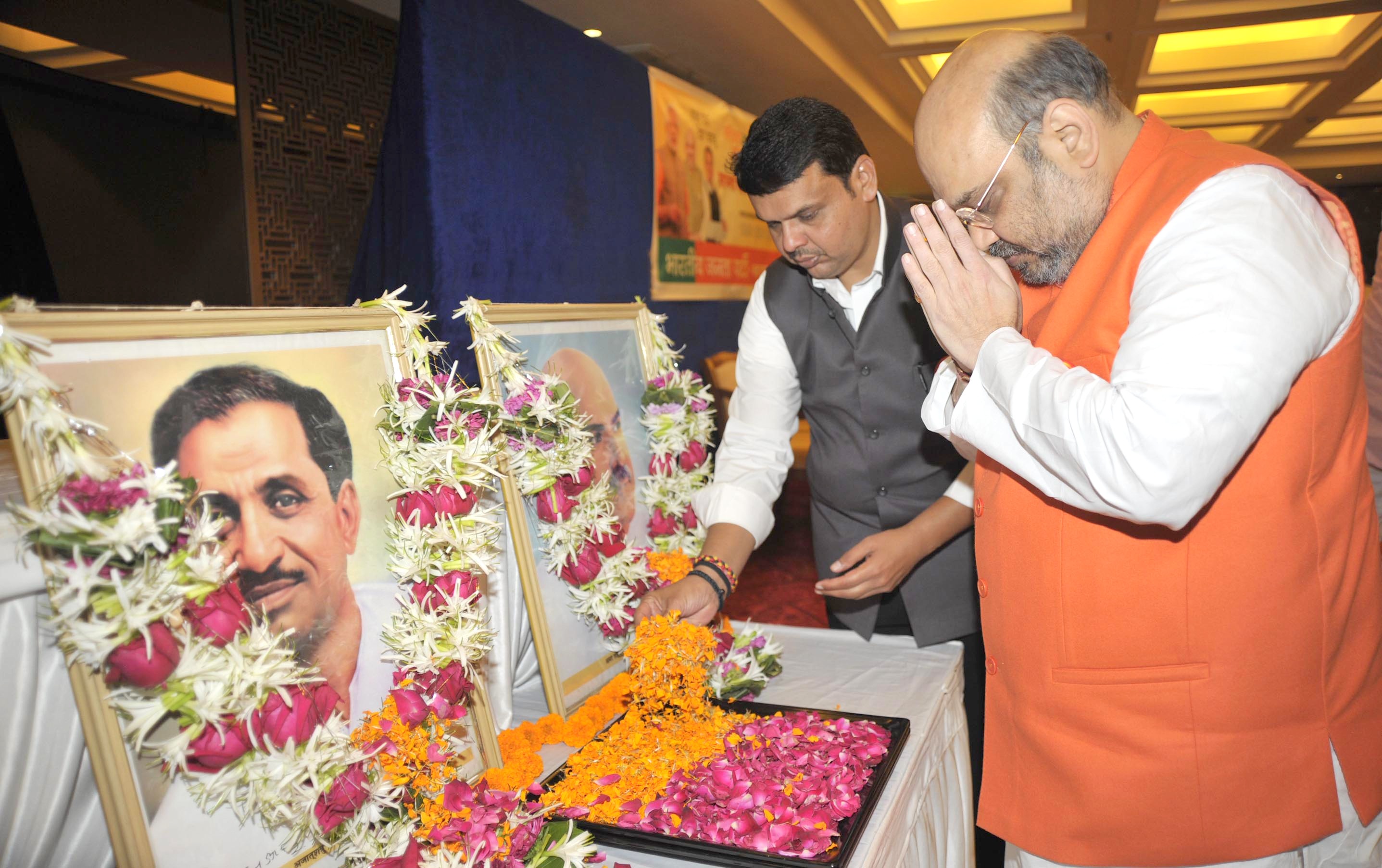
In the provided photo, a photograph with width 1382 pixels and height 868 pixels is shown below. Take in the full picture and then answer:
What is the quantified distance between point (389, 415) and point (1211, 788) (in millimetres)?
1170

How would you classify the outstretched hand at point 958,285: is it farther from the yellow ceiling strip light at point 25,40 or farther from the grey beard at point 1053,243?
the yellow ceiling strip light at point 25,40

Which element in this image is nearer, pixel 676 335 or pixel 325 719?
pixel 325 719

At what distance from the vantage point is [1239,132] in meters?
10.1

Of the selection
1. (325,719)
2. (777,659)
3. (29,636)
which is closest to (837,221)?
(777,659)

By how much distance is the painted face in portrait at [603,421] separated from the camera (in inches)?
65.5

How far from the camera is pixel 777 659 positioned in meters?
1.72

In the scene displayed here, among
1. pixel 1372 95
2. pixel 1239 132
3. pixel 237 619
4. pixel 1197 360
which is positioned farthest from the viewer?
pixel 1239 132

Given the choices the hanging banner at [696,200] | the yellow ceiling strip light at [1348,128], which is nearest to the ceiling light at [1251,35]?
the yellow ceiling strip light at [1348,128]

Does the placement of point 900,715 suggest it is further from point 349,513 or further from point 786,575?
point 786,575

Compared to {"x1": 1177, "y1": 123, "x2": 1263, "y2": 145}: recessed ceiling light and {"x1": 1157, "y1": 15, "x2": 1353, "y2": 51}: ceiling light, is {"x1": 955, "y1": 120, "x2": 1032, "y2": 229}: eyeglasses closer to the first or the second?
{"x1": 1157, "y1": 15, "x2": 1353, "y2": 51}: ceiling light

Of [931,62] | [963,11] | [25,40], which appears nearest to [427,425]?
[25,40]

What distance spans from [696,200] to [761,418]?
3.75m

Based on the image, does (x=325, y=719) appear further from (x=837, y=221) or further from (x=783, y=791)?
(x=837, y=221)

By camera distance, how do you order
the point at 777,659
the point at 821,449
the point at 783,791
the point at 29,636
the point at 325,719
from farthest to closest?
the point at 821,449 → the point at 777,659 → the point at 783,791 → the point at 325,719 → the point at 29,636
